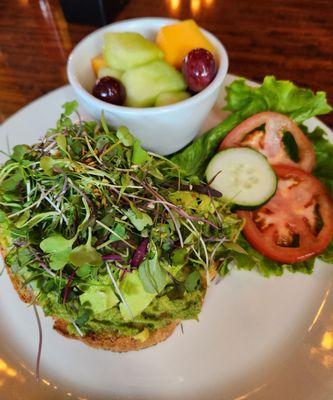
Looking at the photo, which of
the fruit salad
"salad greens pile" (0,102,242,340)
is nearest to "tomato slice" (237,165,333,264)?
"salad greens pile" (0,102,242,340)

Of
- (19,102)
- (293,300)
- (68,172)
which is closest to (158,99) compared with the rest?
(68,172)

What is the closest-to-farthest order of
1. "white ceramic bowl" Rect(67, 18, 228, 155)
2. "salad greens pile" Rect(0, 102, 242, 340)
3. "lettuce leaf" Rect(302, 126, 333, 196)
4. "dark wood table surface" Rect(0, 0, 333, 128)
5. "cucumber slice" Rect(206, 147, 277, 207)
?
"salad greens pile" Rect(0, 102, 242, 340), "white ceramic bowl" Rect(67, 18, 228, 155), "cucumber slice" Rect(206, 147, 277, 207), "lettuce leaf" Rect(302, 126, 333, 196), "dark wood table surface" Rect(0, 0, 333, 128)

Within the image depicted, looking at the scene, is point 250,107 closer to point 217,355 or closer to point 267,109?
point 267,109

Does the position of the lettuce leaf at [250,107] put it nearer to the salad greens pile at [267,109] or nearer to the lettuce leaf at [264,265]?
the salad greens pile at [267,109]

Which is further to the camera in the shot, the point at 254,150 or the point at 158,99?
the point at 254,150

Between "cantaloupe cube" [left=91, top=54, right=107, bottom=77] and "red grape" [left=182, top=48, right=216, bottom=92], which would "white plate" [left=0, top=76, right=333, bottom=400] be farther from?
"cantaloupe cube" [left=91, top=54, right=107, bottom=77]

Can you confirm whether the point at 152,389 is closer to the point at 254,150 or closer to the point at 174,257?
the point at 174,257
